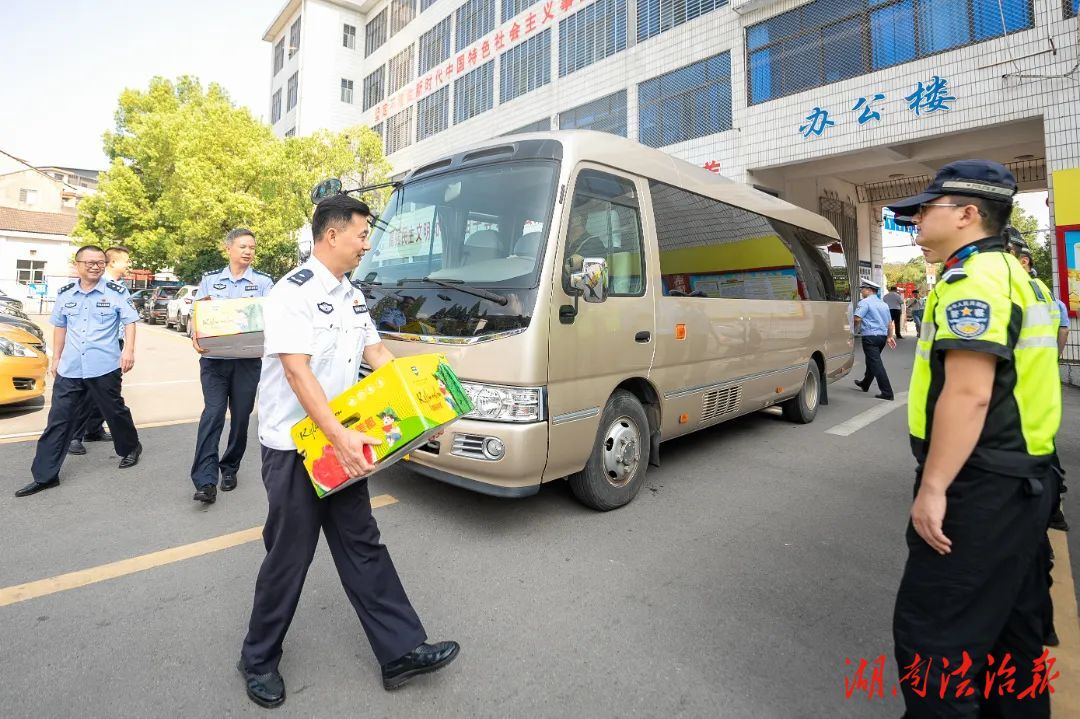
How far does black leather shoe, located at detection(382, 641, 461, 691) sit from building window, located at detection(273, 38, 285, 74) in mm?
46156

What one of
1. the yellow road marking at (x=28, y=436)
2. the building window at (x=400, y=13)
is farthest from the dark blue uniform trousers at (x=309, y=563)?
the building window at (x=400, y=13)

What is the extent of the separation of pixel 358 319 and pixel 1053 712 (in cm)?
290

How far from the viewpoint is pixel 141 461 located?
5.11 meters

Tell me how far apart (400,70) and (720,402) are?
106 ft

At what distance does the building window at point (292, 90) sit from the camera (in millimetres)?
37594

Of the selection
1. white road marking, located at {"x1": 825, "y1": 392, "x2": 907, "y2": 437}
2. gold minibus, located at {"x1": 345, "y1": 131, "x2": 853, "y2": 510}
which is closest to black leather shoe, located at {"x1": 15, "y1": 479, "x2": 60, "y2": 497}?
gold minibus, located at {"x1": 345, "y1": 131, "x2": 853, "y2": 510}

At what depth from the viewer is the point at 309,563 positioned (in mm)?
2145

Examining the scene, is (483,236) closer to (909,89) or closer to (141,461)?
(141,461)

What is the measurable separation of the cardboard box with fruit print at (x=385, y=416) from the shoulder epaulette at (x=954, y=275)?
5.08ft

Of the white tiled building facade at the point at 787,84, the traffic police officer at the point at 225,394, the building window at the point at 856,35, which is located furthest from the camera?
the building window at the point at 856,35

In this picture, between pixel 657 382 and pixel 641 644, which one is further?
pixel 657 382

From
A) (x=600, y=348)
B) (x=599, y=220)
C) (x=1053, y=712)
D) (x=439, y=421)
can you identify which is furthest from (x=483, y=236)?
(x=1053, y=712)

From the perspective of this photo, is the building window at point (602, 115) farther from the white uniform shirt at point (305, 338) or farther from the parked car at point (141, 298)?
the parked car at point (141, 298)

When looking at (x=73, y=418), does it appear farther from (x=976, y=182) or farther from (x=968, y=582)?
(x=976, y=182)
